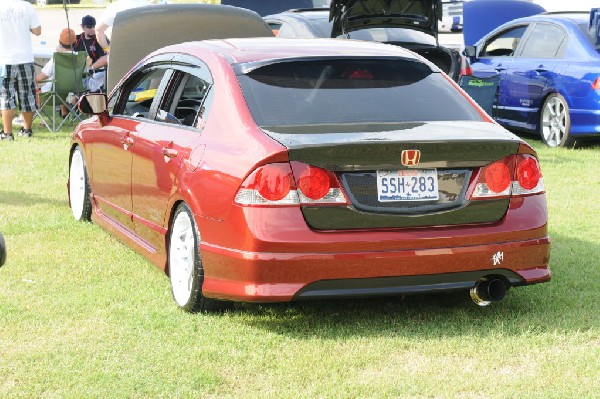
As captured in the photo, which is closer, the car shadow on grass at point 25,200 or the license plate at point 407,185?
the license plate at point 407,185

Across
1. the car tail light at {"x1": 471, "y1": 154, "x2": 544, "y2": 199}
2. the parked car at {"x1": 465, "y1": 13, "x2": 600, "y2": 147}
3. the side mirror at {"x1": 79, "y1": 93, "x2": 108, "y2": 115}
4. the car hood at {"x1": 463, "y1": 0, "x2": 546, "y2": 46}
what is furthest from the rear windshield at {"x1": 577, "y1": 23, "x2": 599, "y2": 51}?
the car tail light at {"x1": 471, "y1": 154, "x2": 544, "y2": 199}

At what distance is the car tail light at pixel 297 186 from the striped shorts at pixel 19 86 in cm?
1011

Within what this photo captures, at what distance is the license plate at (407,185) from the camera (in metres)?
5.42

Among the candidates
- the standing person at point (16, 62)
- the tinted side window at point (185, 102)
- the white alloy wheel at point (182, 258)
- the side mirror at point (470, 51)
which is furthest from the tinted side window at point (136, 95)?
the side mirror at point (470, 51)

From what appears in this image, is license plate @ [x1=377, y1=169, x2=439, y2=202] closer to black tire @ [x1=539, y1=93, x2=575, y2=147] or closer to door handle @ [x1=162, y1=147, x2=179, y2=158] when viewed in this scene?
door handle @ [x1=162, y1=147, x2=179, y2=158]

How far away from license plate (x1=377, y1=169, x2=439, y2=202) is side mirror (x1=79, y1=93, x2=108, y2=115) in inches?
108

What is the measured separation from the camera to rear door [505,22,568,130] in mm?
13820

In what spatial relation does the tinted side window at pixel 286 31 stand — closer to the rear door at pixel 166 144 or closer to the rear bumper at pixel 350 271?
the rear door at pixel 166 144

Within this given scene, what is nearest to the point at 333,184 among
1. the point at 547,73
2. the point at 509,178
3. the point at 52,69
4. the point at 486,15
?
the point at 509,178

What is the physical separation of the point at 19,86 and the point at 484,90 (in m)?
5.93

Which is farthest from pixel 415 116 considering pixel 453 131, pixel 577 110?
pixel 577 110

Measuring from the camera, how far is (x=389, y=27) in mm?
12172

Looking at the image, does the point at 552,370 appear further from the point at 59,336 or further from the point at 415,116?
the point at 59,336

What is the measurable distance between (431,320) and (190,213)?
4.41 ft
